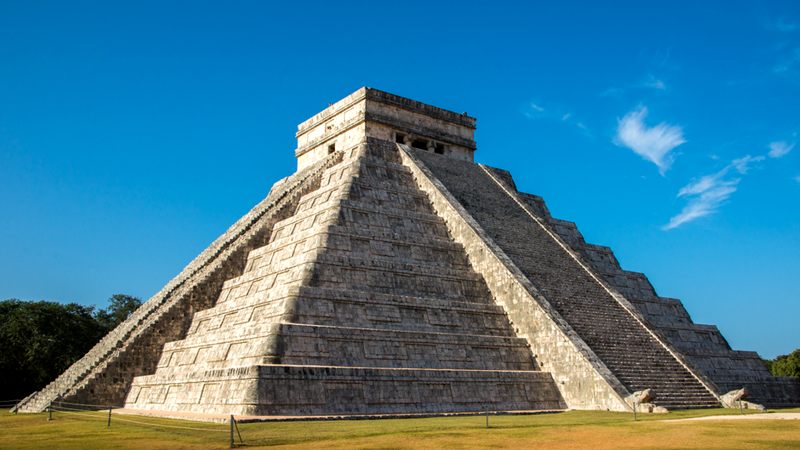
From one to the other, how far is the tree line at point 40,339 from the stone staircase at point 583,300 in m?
16.7

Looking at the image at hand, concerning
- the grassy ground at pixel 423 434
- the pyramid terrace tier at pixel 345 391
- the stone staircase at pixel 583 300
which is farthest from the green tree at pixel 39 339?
the stone staircase at pixel 583 300

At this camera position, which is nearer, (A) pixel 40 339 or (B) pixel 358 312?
(B) pixel 358 312

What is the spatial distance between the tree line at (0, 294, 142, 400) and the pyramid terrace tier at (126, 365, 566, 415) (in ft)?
41.9

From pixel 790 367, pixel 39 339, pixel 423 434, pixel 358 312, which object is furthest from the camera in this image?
pixel 790 367

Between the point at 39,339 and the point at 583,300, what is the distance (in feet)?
71.3

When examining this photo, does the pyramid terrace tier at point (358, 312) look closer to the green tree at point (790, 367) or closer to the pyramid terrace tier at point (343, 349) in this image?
the pyramid terrace tier at point (343, 349)

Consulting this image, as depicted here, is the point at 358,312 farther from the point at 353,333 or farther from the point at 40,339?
the point at 40,339

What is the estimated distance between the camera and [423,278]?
18906mm

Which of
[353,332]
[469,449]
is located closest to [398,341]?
[353,332]

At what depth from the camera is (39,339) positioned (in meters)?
27.7

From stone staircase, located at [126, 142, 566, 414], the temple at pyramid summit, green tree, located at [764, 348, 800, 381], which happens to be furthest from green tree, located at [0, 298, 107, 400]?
A: green tree, located at [764, 348, 800, 381]

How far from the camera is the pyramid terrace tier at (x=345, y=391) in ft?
45.0

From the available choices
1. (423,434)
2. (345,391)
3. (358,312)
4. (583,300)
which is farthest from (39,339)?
(423,434)

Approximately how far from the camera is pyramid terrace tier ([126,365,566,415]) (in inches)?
540
